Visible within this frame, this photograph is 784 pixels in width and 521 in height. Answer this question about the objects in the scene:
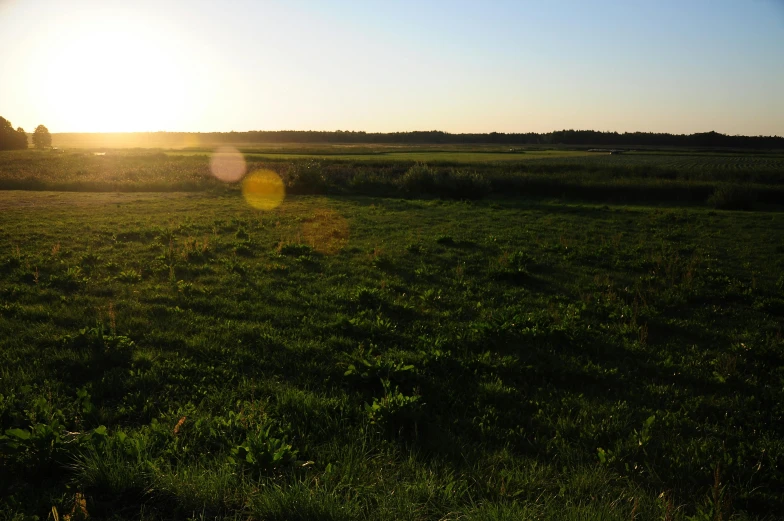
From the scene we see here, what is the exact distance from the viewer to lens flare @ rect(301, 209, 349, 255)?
1449 centimetres

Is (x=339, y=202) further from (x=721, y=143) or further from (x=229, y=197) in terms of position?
(x=721, y=143)

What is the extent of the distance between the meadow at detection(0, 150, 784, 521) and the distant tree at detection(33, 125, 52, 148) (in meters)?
135

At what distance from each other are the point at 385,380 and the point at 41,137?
151 meters

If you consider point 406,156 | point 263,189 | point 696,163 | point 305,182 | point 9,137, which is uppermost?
point 9,137

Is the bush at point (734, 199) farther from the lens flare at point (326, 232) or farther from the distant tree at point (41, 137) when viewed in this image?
the distant tree at point (41, 137)

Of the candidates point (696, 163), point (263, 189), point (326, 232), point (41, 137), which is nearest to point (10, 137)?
point (41, 137)

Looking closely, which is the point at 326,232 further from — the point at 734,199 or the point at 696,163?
the point at 696,163

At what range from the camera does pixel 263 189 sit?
33.2 meters

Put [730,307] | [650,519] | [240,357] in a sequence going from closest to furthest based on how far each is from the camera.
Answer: [650,519] < [240,357] < [730,307]

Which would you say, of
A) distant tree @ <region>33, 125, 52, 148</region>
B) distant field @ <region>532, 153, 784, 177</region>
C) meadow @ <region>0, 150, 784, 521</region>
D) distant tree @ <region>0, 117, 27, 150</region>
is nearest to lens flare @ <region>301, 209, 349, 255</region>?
meadow @ <region>0, 150, 784, 521</region>

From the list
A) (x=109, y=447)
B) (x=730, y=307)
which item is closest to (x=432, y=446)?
(x=109, y=447)

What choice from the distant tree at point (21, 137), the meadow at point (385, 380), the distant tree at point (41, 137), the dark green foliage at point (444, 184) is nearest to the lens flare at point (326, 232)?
the meadow at point (385, 380)

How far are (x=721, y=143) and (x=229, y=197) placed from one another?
14368cm

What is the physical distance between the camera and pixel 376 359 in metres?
6.27
